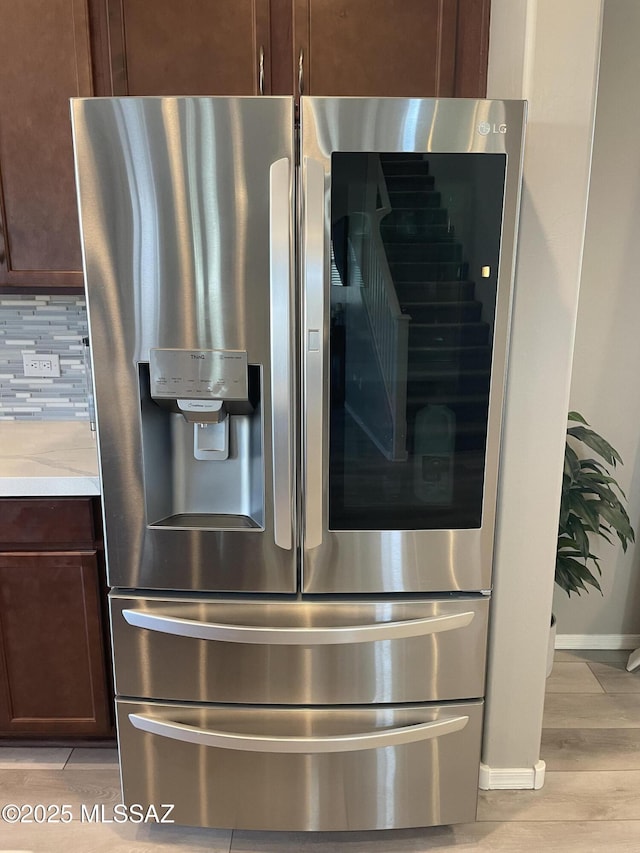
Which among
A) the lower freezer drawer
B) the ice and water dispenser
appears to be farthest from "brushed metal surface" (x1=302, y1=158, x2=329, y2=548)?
the lower freezer drawer

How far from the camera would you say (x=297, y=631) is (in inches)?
63.5

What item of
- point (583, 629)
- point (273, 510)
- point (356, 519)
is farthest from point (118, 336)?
point (583, 629)

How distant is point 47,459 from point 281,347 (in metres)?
0.94

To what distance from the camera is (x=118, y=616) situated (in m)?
1.66

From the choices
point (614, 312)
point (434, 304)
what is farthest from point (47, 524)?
point (614, 312)

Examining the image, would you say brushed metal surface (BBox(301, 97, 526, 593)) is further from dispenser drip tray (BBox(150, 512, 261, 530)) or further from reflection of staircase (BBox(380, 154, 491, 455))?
dispenser drip tray (BBox(150, 512, 261, 530))

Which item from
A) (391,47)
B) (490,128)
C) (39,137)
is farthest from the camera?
(39,137)

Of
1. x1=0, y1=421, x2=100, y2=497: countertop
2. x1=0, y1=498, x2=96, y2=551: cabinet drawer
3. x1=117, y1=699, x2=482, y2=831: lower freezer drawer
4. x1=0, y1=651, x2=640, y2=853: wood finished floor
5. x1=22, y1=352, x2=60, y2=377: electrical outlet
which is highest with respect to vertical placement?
x1=22, y1=352, x2=60, y2=377: electrical outlet

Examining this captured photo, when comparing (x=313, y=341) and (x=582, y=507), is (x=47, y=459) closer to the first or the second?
(x=313, y=341)

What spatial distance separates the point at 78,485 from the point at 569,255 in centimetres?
144

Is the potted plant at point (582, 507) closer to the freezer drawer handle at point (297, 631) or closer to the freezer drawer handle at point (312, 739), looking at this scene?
the freezer drawer handle at point (297, 631)

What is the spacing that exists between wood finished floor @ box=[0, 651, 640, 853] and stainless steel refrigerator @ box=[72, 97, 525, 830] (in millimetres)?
120

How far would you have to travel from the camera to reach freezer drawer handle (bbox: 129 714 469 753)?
1.66 meters

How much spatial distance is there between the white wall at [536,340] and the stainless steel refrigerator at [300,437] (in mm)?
199
